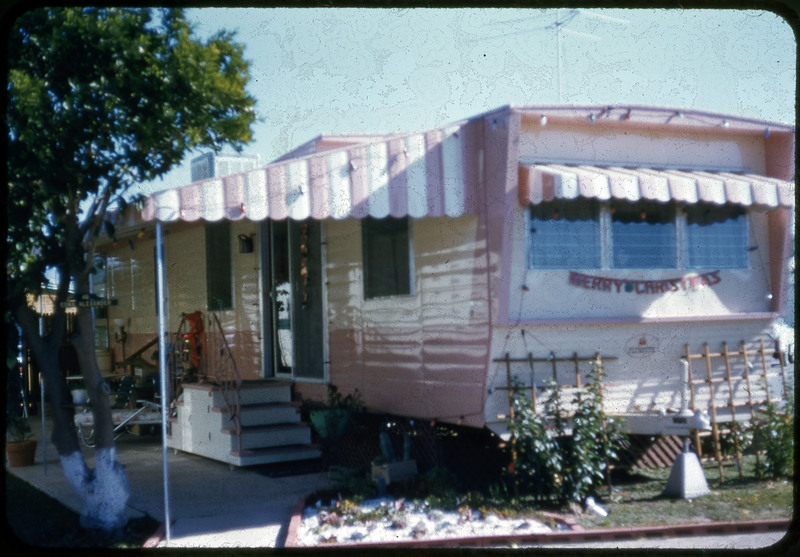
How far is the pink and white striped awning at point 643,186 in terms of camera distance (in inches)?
259

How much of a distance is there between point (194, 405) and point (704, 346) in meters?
5.49

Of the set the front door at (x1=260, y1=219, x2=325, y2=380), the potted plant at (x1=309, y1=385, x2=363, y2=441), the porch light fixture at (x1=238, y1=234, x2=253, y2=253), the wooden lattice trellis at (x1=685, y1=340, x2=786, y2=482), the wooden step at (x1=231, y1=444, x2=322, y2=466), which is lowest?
the wooden step at (x1=231, y1=444, x2=322, y2=466)

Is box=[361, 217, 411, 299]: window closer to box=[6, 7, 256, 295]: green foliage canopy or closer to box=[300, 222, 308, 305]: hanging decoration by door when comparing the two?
box=[300, 222, 308, 305]: hanging decoration by door

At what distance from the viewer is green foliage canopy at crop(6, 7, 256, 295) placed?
228 inches

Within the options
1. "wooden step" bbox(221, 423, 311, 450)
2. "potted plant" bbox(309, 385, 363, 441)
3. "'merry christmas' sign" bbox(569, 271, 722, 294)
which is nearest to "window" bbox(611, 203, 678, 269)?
"'merry christmas' sign" bbox(569, 271, 722, 294)

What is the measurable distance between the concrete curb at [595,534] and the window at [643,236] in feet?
7.97

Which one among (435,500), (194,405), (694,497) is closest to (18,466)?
(194,405)

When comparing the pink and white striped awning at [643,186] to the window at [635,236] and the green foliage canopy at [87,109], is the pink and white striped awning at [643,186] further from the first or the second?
the green foliage canopy at [87,109]

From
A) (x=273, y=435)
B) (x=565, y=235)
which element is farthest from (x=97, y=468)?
(x=565, y=235)

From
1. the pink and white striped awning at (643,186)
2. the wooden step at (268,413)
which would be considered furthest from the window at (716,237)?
the wooden step at (268,413)

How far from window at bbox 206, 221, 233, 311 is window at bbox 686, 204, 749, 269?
6188mm

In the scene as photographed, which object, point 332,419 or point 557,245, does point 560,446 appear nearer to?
point 557,245

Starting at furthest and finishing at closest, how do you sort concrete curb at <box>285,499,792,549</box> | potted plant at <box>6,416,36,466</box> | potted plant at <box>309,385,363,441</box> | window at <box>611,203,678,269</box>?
potted plant at <box>6,416,36,466</box>
potted plant at <box>309,385,363,441</box>
window at <box>611,203,678,269</box>
concrete curb at <box>285,499,792,549</box>

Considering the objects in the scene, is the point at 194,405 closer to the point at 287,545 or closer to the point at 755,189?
the point at 287,545
